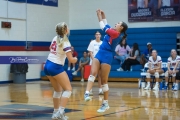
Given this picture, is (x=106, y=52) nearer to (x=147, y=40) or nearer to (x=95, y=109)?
(x=95, y=109)

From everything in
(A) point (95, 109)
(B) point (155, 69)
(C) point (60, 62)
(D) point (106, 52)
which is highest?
(D) point (106, 52)

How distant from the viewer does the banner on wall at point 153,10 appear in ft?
61.1

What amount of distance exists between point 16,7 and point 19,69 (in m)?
2.91

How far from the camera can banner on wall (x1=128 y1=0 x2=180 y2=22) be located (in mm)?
18625

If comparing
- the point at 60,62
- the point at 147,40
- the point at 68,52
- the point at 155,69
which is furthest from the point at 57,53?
the point at 147,40

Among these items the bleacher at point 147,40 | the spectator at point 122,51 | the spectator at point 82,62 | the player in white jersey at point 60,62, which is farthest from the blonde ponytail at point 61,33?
the spectator at point 82,62

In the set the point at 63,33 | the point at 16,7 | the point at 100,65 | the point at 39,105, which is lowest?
the point at 39,105

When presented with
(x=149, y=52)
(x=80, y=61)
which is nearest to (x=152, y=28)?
(x=149, y=52)

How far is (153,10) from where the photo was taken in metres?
19.2

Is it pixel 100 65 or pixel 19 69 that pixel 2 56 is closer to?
pixel 19 69

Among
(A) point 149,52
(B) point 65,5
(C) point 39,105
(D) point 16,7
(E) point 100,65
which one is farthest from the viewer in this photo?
(B) point 65,5

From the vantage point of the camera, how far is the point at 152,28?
62.3 feet

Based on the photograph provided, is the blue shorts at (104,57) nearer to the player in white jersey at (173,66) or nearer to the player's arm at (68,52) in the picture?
the player's arm at (68,52)

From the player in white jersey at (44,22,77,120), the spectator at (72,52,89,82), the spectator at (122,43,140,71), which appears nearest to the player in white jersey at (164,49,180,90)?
the spectator at (122,43,140,71)
